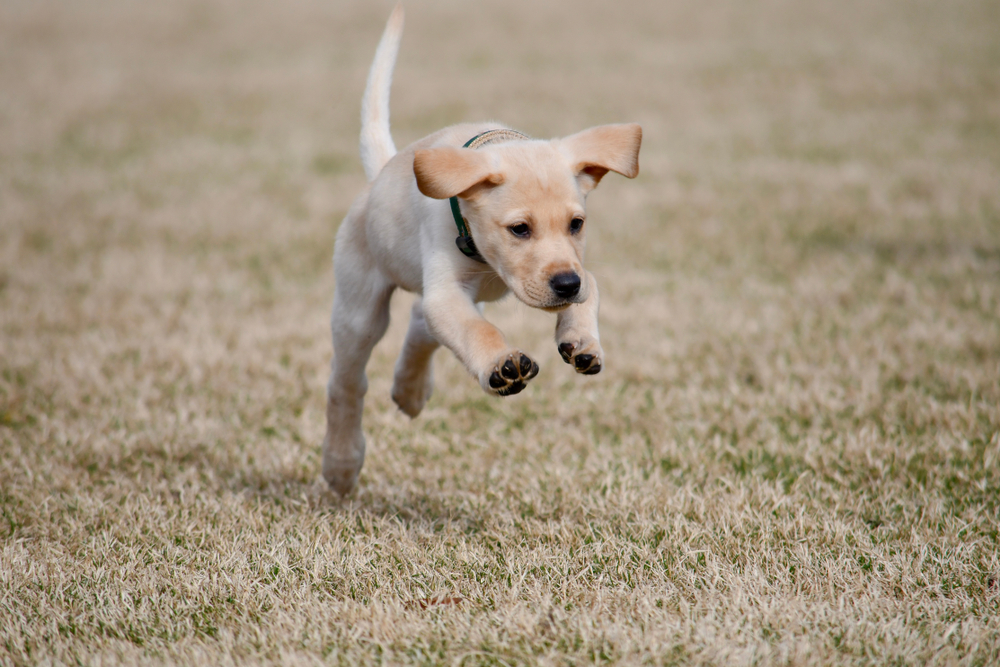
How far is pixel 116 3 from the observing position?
2391 centimetres

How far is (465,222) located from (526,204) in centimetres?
27

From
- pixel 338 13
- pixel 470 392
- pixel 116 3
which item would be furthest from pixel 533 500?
pixel 116 3

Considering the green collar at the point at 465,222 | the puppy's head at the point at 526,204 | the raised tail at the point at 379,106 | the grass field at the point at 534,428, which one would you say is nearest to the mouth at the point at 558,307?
the puppy's head at the point at 526,204

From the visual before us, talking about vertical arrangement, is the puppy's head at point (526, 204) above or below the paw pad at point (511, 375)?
above

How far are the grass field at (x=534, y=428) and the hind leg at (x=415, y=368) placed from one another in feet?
1.09

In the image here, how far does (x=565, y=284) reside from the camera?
8.91 feet

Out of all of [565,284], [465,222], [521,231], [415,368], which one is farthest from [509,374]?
[415,368]

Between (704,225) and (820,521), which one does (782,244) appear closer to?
(704,225)

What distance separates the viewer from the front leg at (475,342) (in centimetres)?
267

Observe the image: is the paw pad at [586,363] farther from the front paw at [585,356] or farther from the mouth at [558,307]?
the mouth at [558,307]

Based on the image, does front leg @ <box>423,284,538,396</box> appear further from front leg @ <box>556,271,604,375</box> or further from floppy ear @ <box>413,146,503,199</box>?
floppy ear @ <box>413,146,503,199</box>

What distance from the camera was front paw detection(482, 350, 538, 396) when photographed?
2.67 metres

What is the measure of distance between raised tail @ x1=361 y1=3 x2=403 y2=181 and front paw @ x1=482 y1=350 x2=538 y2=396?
147cm

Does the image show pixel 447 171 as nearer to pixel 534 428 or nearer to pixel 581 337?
pixel 581 337
